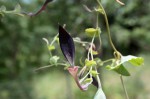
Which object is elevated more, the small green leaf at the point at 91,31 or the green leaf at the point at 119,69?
the small green leaf at the point at 91,31

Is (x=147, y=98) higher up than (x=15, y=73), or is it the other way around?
(x=15, y=73)

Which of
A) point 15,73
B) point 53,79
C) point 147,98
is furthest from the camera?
point 53,79

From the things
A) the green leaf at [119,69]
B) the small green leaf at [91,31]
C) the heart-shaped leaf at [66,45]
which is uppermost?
the heart-shaped leaf at [66,45]

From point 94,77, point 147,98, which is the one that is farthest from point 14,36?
point 94,77

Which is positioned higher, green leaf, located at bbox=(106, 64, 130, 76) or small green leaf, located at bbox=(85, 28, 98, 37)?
small green leaf, located at bbox=(85, 28, 98, 37)

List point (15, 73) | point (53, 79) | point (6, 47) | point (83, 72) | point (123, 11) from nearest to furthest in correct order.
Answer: point (83, 72), point (123, 11), point (6, 47), point (15, 73), point (53, 79)

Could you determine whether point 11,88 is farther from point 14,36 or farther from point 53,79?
point 53,79

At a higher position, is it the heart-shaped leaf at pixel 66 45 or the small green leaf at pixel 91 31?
the heart-shaped leaf at pixel 66 45

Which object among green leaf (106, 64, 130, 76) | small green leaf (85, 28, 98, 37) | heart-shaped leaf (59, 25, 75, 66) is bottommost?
green leaf (106, 64, 130, 76)

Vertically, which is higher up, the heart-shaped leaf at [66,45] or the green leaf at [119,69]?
the heart-shaped leaf at [66,45]

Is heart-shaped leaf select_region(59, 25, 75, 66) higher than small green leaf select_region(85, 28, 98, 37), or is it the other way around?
heart-shaped leaf select_region(59, 25, 75, 66)

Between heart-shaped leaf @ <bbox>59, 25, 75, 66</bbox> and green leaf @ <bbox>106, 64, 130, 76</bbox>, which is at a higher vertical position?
heart-shaped leaf @ <bbox>59, 25, 75, 66</bbox>
